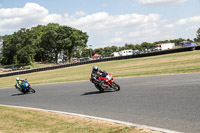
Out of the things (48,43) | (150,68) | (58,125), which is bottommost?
(58,125)

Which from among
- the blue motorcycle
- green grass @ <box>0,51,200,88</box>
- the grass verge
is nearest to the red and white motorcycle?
the grass verge

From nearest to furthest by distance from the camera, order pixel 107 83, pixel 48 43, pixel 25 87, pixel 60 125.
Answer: pixel 60 125
pixel 107 83
pixel 25 87
pixel 48 43

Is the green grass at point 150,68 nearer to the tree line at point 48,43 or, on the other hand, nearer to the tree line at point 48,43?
the tree line at point 48,43

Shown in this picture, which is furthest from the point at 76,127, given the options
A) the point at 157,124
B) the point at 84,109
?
the point at 84,109

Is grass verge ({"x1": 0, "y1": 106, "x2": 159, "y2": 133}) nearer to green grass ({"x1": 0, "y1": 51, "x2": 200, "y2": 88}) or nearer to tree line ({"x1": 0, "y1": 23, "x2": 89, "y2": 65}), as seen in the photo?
green grass ({"x1": 0, "y1": 51, "x2": 200, "y2": 88})

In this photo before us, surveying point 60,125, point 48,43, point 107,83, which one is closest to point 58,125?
point 60,125

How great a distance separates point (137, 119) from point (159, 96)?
276 centimetres

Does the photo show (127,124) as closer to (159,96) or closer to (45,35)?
(159,96)

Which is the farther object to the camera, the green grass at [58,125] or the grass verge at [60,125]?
the green grass at [58,125]

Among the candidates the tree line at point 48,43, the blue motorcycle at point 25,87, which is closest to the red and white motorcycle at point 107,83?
the blue motorcycle at point 25,87

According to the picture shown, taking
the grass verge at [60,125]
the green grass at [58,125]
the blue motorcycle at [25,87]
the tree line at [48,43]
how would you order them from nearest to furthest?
the grass verge at [60,125] < the green grass at [58,125] < the blue motorcycle at [25,87] < the tree line at [48,43]

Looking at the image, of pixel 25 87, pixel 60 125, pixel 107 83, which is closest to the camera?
pixel 60 125

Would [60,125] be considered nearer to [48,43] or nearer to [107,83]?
[107,83]

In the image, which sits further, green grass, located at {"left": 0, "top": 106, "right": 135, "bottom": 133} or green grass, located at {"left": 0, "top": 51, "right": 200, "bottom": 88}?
green grass, located at {"left": 0, "top": 51, "right": 200, "bottom": 88}
